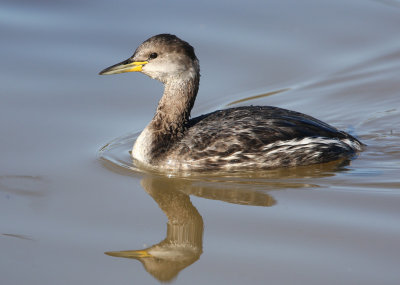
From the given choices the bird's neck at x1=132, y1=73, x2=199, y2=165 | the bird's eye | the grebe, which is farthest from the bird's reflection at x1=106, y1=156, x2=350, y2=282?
the bird's eye

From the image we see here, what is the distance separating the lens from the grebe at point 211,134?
8992 millimetres

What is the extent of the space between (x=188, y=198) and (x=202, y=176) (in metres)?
0.63

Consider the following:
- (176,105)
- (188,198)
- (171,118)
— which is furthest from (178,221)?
(176,105)

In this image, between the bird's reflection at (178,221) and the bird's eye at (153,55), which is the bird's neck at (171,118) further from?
the bird's reflection at (178,221)

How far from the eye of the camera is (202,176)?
8836mm

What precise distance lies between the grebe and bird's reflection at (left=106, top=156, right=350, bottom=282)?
207mm

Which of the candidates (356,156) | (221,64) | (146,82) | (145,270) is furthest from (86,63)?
(145,270)

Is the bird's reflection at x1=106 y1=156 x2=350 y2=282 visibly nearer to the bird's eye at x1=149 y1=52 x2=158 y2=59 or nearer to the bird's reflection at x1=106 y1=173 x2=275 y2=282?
the bird's reflection at x1=106 y1=173 x2=275 y2=282

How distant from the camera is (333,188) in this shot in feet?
27.3

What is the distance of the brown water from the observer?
21.9 feet

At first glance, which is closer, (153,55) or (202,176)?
(202,176)

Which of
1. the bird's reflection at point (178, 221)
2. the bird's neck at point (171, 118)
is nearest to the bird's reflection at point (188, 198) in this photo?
the bird's reflection at point (178, 221)

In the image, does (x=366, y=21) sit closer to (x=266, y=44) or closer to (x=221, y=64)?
(x=266, y=44)

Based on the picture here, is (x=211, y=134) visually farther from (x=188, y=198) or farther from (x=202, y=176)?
(x=188, y=198)
